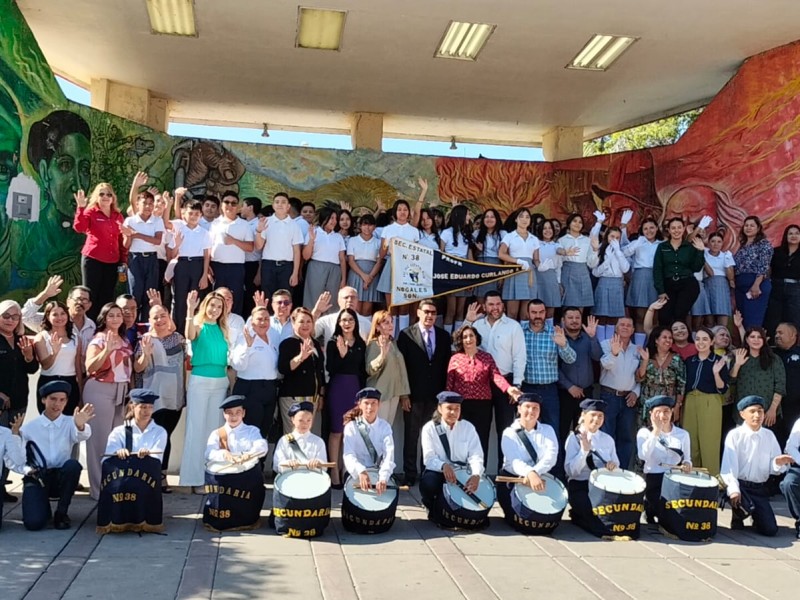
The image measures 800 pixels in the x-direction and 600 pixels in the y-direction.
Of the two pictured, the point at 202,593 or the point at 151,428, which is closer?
the point at 202,593

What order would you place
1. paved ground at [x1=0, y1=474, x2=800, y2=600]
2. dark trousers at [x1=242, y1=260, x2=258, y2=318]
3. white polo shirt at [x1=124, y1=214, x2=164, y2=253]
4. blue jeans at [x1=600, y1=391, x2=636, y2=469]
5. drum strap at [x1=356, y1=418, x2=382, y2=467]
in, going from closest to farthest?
paved ground at [x1=0, y1=474, x2=800, y2=600] < drum strap at [x1=356, y1=418, x2=382, y2=467] < blue jeans at [x1=600, y1=391, x2=636, y2=469] < white polo shirt at [x1=124, y1=214, x2=164, y2=253] < dark trousers at [x1=242, y1=260, x2=258, y2=318]

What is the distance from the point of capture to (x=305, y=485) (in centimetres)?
643

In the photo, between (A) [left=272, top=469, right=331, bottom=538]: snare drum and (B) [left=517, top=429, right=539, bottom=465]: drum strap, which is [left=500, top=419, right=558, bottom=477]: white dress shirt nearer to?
(B) [left=517, top=429, right=539, bottom=465]: drum strap

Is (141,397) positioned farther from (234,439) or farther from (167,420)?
(167,420)

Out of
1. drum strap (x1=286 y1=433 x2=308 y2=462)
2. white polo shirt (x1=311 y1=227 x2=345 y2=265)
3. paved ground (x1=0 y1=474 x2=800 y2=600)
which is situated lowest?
paved ground (x1=0 y1=474 x2=800 y2=600)

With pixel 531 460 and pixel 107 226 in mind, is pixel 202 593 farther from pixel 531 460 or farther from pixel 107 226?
pixel 107 226

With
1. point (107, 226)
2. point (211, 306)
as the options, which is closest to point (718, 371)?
point (211, 306)

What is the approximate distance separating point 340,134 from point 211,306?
13134mm

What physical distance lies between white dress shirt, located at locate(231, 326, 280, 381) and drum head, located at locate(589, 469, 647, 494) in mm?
3206

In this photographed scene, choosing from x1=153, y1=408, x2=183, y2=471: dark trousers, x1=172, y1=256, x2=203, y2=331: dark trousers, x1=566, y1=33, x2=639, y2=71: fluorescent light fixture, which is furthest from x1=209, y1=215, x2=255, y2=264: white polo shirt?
x1=566, y1=33, x2=639, y2=71: fluorescent light fixture

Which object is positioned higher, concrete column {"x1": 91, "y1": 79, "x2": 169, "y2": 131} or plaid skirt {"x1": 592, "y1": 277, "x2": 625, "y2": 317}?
concrete column {"x1": 91, "y1": 79, "x2": 169, "y2": 131}

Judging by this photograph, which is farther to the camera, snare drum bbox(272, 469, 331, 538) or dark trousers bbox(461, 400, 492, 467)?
dark trousers bbox(461, 400, 492, 467)

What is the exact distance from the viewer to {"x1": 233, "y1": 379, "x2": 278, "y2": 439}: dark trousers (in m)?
7.62

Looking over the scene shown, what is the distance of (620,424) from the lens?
880 cm
